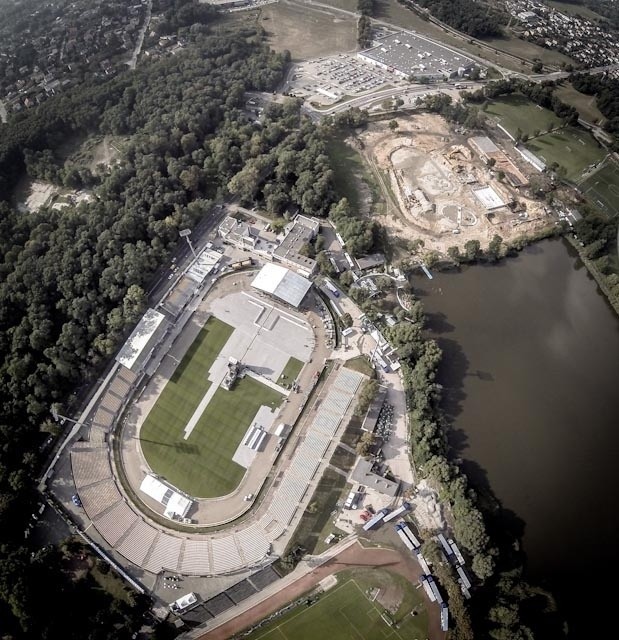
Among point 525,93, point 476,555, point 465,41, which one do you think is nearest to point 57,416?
point 476,555

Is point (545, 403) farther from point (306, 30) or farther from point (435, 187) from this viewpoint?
point (306, 30)

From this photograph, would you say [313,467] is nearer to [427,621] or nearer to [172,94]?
[427,621]

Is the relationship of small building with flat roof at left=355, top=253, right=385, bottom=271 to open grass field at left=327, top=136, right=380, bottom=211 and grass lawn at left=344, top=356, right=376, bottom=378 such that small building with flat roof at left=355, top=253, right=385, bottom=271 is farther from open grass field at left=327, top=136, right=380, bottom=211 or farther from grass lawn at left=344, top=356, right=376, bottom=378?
grass lawn at left=344, top=356, right=376, bottom=378

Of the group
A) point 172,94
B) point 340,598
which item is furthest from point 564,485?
point 172,94

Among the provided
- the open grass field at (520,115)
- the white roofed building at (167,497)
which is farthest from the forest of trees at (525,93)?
the white roofed building at (167,497)

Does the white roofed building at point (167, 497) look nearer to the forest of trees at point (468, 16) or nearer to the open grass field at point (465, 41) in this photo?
the open grass field at point (465, 41)

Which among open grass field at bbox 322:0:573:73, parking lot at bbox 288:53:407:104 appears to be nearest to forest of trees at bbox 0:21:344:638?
parking lot at bbox 288:53:407:104
